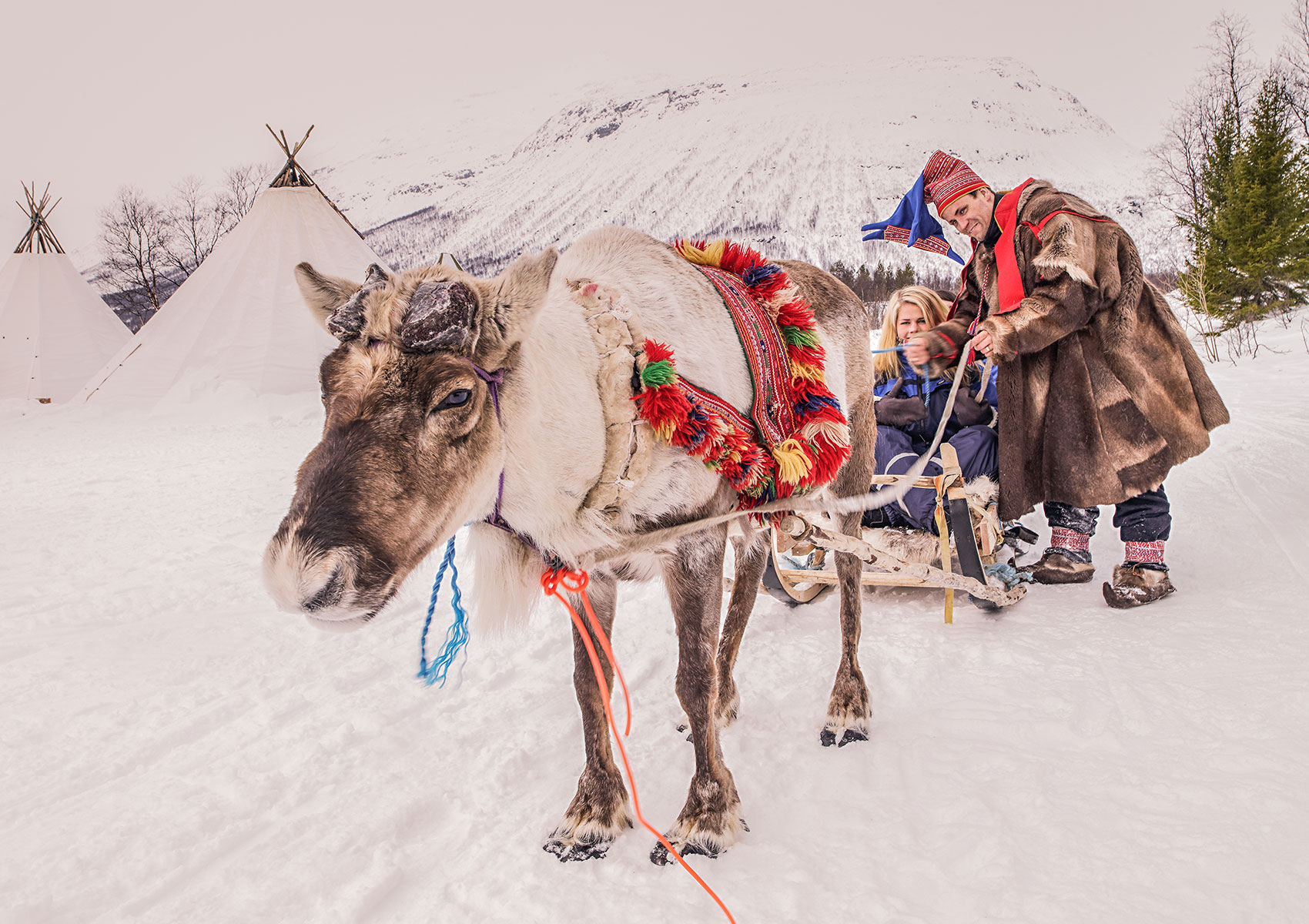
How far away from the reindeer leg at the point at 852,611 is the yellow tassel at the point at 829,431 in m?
0.37

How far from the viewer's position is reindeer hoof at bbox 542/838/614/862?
1.97 m

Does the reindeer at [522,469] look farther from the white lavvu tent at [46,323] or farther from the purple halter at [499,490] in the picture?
the white lavvu tent at [46,323]

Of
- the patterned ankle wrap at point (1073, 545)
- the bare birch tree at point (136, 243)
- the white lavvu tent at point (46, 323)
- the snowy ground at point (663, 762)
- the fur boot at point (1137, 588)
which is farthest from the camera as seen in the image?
the bare birch tree at point (136, 243)

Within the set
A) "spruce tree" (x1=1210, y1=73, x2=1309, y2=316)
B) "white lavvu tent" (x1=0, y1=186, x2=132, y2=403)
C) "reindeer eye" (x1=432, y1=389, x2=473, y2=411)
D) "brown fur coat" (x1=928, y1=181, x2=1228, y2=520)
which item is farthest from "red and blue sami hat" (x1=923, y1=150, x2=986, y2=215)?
"white lavvu tent" (x1=0, y1=186, x2=132, y2=403)

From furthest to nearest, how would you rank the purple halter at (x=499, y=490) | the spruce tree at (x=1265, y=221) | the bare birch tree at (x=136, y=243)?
the bare birch tree at (x=136, y=243) → the spruce tree at (x=1265, y=221) → the purple halter at (x=499, y=490)

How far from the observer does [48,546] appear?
4.79 metres

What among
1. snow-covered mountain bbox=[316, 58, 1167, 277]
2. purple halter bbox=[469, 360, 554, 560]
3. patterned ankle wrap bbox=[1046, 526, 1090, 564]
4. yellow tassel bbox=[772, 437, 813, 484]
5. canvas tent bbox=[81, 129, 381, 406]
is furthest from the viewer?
snow-covered mountain bbox=[316, 58, 1167, 277]

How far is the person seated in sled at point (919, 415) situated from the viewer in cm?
389

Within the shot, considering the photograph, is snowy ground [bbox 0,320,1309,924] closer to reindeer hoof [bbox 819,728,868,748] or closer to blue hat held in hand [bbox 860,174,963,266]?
reindeer hoof [bbox 819,728,868,748]

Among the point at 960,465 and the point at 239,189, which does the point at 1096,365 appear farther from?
the point at 239,189

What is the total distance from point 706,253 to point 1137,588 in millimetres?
2782

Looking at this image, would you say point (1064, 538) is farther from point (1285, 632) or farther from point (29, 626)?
point (29, 626)

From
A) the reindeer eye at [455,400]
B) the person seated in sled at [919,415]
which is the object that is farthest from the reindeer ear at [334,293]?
the person seated in sled at [919,415]

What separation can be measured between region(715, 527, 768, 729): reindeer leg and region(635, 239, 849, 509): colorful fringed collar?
1.48 feet
